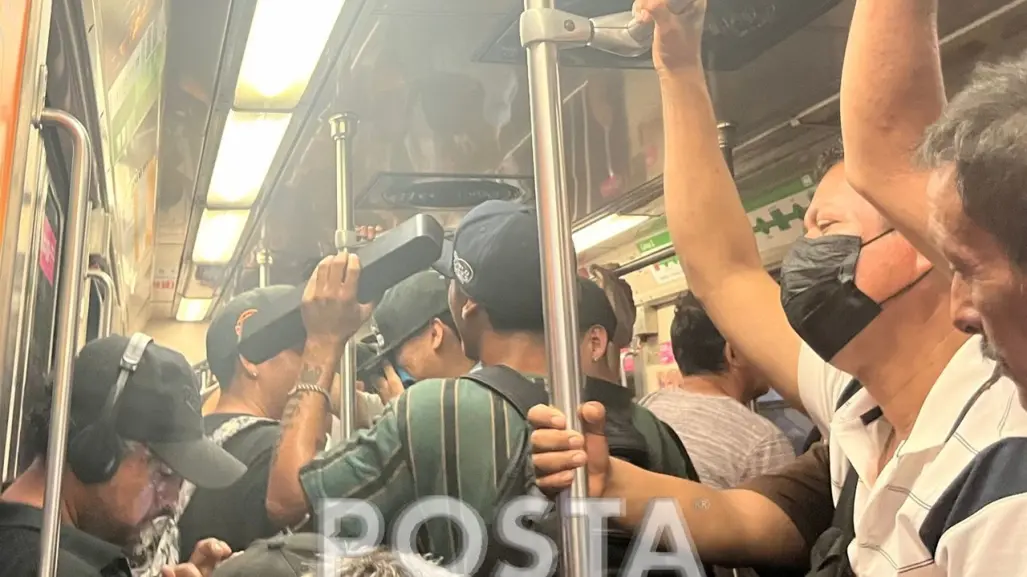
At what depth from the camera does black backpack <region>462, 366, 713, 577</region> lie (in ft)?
4.12

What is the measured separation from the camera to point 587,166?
4.72 feet

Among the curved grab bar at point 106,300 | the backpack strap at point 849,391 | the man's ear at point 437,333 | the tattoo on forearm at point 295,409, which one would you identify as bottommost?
the backpack strap at point 849,391

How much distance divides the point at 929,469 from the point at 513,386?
55cm

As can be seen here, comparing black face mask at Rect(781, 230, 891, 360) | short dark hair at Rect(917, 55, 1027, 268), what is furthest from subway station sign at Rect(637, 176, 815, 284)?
short dark hair at Rect(917, 55, 1027, 268)

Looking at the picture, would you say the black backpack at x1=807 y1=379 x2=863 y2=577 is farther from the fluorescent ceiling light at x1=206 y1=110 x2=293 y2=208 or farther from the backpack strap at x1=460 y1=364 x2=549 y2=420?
the fluorescent ceiling light at x1=206 y1=110 x2=293 y2=208

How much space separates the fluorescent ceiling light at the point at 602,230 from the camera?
1.36 meters

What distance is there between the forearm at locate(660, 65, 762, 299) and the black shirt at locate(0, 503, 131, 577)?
36.1 inches

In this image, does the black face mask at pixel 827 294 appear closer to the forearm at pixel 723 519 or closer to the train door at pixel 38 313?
the forearm at pixel 723 519

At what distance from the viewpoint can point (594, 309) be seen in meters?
1.37

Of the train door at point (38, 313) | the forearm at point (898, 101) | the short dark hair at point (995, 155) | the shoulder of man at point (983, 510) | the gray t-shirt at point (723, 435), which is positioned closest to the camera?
the short dark hair at point (995, 155)

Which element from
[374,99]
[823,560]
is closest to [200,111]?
[374,99]

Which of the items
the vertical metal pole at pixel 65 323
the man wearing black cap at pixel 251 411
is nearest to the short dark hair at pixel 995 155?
the man wearing black cap at pixel 251 411

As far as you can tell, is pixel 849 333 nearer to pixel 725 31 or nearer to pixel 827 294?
pixel 827 294

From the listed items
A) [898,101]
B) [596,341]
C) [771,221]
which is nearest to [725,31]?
[771,221]
